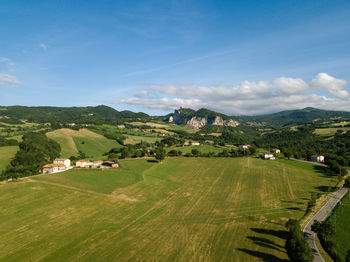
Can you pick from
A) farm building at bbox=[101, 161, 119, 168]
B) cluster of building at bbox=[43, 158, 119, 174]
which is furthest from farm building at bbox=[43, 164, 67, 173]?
farm building at bbox=[101, 161, 119, 168]

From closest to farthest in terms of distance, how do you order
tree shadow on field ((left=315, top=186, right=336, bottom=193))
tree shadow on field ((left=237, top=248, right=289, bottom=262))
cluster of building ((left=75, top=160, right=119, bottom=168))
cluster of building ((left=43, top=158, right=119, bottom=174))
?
tree shadow on field ((left=237, top=248, right=289, bottom=262))
tree shadow on field ((left=315, top=186, right=336, bottom=193))
cluster of building ((left=43, top=158, right=119, bottom=174))
cluster of building ((left=75, top=160, right=119, bottom=168))

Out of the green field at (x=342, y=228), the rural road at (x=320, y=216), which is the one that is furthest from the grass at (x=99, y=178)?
the green field at (x=342, y=228)

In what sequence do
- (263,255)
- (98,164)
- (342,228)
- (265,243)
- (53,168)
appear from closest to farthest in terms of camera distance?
1. (263,255)
2. (265,243)
3. (342,228)
4. (53,168)
5. (98,164)

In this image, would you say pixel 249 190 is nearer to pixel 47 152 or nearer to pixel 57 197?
pixel 57 197

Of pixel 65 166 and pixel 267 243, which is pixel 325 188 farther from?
pixel 65 166

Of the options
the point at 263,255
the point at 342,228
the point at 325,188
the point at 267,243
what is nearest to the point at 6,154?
the point at 267,243

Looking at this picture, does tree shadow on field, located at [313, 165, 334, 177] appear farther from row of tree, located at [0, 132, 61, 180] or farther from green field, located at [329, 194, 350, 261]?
row of tree, located at [0, 132, 61, 180]

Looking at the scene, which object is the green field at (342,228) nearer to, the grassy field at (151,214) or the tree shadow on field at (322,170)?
the grassy field at (151,214)
